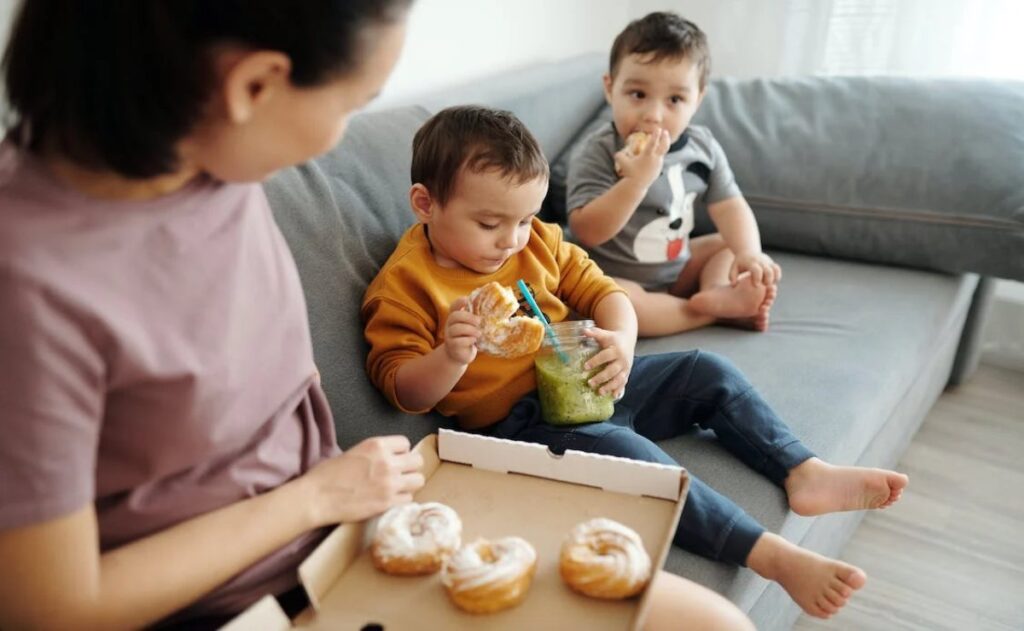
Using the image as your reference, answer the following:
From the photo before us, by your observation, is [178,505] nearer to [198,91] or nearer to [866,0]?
[198,91]

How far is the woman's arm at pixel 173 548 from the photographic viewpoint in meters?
0.71

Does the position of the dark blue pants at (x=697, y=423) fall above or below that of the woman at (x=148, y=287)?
below

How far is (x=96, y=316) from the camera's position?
2.30 feet

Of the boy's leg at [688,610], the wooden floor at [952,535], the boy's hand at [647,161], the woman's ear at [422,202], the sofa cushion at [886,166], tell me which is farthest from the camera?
the sofa cushion at [886,166]

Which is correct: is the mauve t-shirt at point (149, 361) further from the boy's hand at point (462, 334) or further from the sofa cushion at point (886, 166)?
the sofa cushion at point (886, 166)

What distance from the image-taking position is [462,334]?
1164 mm

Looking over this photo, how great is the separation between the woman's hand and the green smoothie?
1.08ft

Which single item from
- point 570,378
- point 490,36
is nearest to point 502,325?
point 570,378

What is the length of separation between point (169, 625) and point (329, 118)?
55 centimetres

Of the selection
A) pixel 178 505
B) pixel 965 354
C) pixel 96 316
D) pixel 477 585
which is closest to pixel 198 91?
pixel 96 316

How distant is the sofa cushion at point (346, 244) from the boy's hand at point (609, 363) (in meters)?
0.29

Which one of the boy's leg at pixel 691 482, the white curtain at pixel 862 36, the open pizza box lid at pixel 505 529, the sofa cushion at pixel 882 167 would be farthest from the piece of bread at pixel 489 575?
the white curtain at pixel 862 36

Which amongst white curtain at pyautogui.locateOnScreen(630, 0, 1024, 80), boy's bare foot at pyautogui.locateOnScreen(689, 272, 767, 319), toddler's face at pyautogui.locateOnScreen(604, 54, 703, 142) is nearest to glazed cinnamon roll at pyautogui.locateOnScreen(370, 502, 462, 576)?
boy's bare foot at pyautogui.locateOnScreen(689, 272, 767, 319)

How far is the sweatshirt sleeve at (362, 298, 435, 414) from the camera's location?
1.29m
